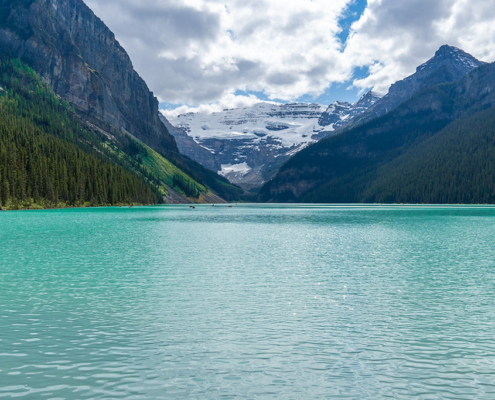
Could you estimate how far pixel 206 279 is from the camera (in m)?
32.2

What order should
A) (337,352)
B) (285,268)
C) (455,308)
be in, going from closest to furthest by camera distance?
1. (337,352)
2. (455,308)
3. (285,268)

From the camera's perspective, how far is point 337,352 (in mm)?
16578

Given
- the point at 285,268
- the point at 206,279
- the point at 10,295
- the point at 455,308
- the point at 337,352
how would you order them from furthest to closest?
the point at 285,268 → the point at 206,279 → the point at 10,295 → the point at 455,308 → the point at 337,352

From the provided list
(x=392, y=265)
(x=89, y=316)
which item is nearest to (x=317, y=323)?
(x=89, y=316)

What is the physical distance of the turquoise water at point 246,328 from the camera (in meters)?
13.5

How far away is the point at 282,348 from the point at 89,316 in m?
10.3

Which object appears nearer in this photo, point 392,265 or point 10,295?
point 10,295

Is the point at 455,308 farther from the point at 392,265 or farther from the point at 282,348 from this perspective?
the point at 392,265

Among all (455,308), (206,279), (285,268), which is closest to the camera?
(455,308)

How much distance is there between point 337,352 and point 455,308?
10534mm

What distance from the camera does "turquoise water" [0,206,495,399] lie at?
44.4 ft

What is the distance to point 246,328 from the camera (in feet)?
65.2

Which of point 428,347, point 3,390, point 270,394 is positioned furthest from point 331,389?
point 3,390

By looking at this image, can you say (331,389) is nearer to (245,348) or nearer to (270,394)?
(270,394)
